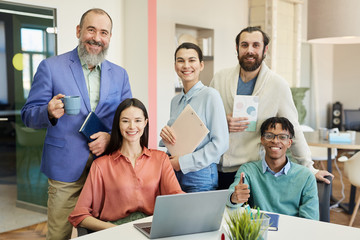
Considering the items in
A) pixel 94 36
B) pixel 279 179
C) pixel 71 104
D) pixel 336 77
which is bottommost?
pixel 279 179

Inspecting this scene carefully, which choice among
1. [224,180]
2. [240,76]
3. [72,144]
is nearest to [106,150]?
[72,144]

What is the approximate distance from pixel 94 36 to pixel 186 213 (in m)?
1.20

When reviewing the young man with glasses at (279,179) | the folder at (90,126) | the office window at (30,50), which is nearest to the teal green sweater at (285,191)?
the young man with glasses at (279,179)

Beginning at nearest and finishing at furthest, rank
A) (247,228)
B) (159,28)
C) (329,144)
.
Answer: (247,228) < (329,144) < (159,28)

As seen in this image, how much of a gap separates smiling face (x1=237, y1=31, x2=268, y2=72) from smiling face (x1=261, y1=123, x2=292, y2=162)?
402mm

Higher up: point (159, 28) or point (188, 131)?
point (159, 28)

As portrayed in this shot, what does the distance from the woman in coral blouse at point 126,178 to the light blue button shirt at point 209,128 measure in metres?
0.15

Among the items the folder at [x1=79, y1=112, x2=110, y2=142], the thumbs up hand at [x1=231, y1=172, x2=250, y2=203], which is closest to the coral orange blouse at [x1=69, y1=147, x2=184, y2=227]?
the folder at [x1=79, y1=112, x2=110, y2=142]

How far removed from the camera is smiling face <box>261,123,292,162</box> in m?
2.46

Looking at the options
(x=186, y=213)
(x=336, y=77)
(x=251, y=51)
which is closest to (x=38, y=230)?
(x=251, y=51)

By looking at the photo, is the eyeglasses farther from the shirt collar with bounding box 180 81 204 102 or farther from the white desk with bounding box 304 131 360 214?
the white desk with bounding box 304 131 360 214

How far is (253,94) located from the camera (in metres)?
2.56

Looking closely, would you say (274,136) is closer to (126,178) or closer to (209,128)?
(209,128)

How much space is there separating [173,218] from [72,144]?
3.05 feet
